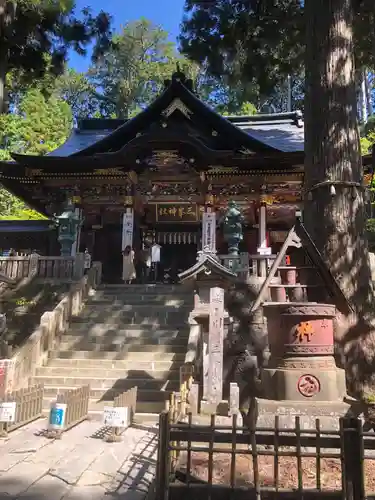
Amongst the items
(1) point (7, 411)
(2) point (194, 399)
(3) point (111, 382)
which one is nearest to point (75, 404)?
(1) point (7, 411)

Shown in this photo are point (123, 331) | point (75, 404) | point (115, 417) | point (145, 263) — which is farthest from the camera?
point (145, 263)

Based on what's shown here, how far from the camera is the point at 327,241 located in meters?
5.82

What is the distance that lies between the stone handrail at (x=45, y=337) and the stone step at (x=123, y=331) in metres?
0.36

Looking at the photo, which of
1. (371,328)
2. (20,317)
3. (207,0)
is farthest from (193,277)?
(207,0)

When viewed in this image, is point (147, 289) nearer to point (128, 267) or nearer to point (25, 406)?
point (128, 267)

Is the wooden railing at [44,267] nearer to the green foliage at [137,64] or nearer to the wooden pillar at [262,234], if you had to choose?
the wooden pillar at [262,234]

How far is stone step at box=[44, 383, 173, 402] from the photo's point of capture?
8.06 metres

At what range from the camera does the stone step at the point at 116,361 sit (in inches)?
361

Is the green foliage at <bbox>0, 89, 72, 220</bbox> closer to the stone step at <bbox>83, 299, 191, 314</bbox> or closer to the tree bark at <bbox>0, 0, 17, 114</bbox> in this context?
the stone step at <bbox>83, 299, 191, 314</bbox>

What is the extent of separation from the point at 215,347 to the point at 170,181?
29.8 feet

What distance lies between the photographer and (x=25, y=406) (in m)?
7.00

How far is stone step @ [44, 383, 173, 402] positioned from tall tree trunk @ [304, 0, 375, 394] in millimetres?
3886

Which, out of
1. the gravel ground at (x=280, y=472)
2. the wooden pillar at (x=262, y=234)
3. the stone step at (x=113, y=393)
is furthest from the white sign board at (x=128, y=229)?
the gravel ground at (x=280, y=472)

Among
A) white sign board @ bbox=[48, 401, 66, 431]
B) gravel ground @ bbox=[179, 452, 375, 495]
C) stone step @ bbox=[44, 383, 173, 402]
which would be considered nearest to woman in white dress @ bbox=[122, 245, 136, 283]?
stone step @ bbox=[44, 383, 173, 402]
